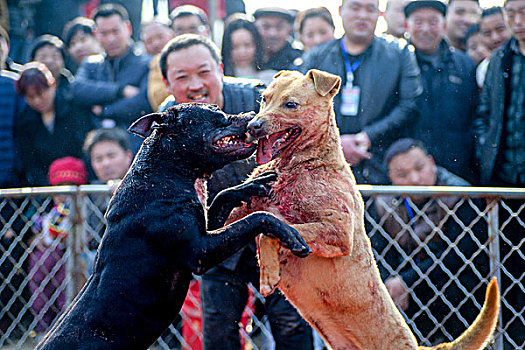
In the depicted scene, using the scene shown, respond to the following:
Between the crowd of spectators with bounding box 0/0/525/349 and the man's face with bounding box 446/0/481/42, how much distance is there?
0.01 m

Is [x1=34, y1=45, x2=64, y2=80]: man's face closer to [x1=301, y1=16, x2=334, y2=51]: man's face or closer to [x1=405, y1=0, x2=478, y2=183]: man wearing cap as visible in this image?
[x1=301, y1=16, x2=334, y2=51]: man's face

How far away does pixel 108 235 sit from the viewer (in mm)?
3211

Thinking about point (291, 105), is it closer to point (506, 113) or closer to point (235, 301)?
point (235, 301)

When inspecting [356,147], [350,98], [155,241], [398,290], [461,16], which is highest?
[461,16]

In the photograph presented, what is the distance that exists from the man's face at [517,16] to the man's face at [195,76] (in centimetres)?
247

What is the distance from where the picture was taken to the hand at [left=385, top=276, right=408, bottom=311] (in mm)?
4637

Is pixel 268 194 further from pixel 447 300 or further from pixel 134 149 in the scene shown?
pixel 134 149

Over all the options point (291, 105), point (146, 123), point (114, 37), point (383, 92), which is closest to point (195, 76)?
point (146, 123)

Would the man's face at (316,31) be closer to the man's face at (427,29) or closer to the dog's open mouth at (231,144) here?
the man's face at (427,29)

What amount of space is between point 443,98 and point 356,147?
103 cm

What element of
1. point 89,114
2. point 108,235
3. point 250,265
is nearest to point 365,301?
point 250,265

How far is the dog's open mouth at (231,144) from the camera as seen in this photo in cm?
333

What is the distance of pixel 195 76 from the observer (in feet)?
14.9

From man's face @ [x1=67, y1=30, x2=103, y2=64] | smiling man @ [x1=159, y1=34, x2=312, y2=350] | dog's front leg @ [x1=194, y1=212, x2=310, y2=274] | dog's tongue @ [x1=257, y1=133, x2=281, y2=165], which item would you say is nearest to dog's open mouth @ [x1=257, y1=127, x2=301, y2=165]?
dog's tongue @ [x1=257, y1=133, x2=281, y2=165]
